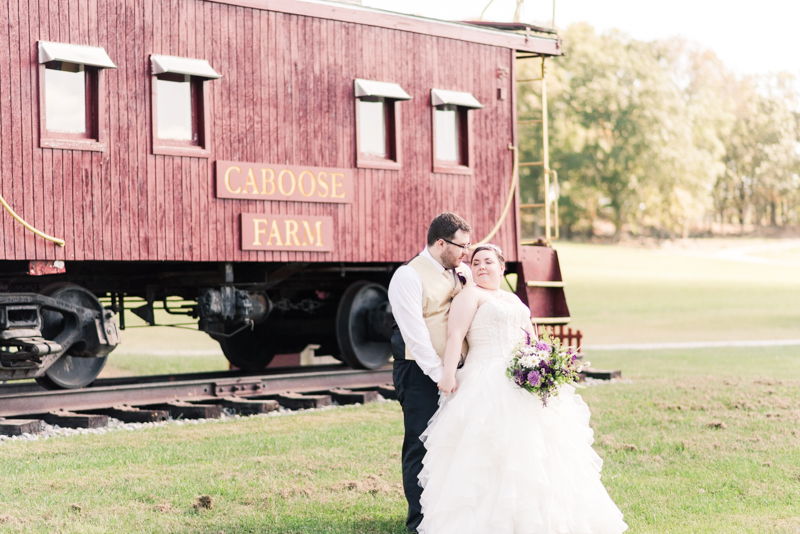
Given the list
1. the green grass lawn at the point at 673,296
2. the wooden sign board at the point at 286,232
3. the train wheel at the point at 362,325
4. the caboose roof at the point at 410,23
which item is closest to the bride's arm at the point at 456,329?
the wooden sign board at the point at 286,232

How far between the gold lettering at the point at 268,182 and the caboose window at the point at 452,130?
2.38 m

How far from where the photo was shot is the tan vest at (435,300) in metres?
5.53

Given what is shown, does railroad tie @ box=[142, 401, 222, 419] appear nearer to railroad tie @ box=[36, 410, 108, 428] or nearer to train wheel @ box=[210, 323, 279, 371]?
railroad tie @ box=[36, 410, 108, 428]

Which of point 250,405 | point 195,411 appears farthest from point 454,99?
point 195,411

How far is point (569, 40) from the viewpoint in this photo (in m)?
55.7

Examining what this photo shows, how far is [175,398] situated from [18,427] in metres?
2.01

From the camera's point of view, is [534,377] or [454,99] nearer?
[534,377]

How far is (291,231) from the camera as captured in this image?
1130cm

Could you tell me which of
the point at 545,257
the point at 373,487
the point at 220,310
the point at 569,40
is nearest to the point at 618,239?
the point at 569,40

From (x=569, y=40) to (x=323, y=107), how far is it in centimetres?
4663

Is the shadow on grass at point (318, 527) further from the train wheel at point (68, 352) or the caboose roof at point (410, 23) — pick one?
the caboose roof at point (410, 23)

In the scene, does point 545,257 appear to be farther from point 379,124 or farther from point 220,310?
point 220,310

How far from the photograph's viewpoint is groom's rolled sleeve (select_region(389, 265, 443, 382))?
5.39m

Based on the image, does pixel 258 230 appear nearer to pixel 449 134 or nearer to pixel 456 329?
pixel 449 134
